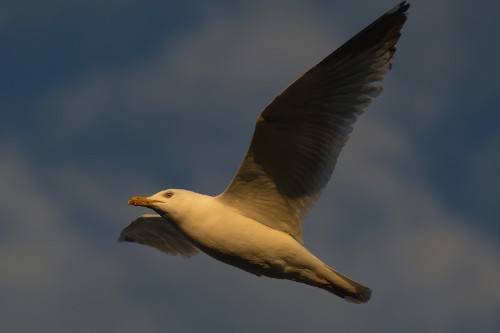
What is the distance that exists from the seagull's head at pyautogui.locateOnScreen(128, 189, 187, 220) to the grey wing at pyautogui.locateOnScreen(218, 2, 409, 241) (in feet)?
2.35

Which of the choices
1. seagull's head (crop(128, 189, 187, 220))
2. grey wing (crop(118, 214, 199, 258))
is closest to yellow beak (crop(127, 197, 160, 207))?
seagull's head (crop(128, 189, 187, 220))

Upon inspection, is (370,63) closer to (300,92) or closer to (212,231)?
(300,92)

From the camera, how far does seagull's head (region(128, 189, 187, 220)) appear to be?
12016 millimetres

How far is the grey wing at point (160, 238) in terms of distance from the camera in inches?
594

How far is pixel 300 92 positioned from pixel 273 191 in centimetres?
175

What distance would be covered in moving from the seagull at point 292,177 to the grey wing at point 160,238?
2.78 metres

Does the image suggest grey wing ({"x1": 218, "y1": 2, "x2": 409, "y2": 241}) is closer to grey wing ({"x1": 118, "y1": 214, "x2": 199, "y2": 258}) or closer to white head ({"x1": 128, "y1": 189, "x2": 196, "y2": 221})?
white head ({"x1": 128, "y1": 189, "x2": 196, "y2": 221})

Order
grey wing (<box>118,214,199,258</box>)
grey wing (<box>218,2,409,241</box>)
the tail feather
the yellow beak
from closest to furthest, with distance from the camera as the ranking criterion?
1. grey wing (<box>218,2,409,241</box>)
2. the tail feather
3. the yellow beak
4. grey wing (<box>118,214,199,258</box>)

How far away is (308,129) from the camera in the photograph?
38.4ft

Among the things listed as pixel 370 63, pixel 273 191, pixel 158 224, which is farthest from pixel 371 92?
pixel 158 224

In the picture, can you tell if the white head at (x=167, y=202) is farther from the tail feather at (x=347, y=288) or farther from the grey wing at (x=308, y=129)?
the tail feather at (x=347, y=288)

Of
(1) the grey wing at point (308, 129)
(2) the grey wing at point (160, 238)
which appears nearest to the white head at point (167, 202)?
(1) the grey wing at point (308, 129)

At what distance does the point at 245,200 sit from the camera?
12117mm

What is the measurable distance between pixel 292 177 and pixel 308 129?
87 centimetres
